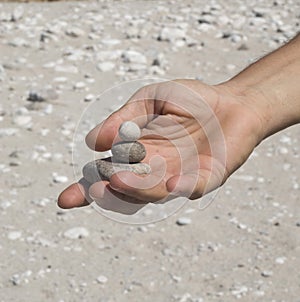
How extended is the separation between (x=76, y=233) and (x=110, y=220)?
216 mm

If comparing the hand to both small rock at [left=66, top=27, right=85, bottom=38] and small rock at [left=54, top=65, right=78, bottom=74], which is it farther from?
small rock at [left=66, top=27, right=85, bottom=38]

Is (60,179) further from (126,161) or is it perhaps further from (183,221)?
(126,161)

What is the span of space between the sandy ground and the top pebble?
147cm

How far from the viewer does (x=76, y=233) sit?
4.03 metres

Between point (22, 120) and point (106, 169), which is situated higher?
point (106, 169)

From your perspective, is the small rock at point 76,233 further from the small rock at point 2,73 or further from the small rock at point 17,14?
the small rock at point 17,14

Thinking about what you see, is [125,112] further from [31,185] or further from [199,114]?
[31,185]

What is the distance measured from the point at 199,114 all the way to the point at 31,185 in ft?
6.96

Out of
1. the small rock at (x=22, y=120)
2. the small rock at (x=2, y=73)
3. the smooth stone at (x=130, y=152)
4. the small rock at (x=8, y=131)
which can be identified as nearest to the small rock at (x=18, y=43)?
the small rock at (x=2, y=73)

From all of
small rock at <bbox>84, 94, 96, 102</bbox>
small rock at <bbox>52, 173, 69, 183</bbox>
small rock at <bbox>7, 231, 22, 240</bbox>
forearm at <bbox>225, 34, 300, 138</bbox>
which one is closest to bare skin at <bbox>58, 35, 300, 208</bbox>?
forearm at <bbox>225, 34, 300, 138</bbox>

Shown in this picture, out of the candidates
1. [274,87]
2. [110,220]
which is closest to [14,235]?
[110,220]

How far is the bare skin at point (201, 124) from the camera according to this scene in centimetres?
219

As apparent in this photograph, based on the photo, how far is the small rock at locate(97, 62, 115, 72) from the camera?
5.90m

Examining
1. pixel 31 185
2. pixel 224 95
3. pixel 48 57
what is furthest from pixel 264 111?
pixel 48 57
